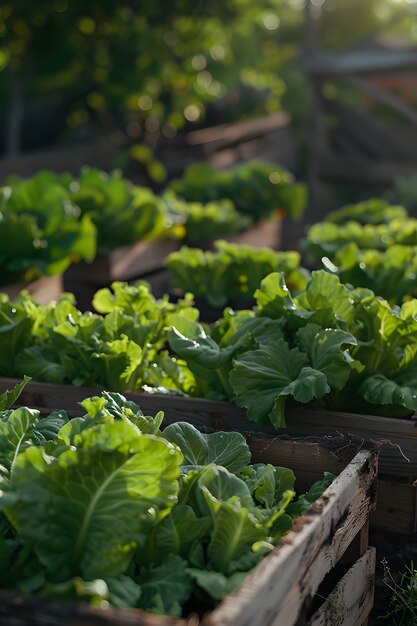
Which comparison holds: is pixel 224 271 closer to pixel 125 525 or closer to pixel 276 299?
pixel 276 299

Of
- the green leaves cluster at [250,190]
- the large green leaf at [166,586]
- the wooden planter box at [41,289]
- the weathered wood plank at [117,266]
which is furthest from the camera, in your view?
the green leaves cluster at [250,190]

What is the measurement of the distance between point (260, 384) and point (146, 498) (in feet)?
2.97

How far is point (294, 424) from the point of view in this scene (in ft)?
9.36

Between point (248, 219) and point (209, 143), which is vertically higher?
point (248, 219)

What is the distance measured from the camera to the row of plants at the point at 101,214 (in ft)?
14.6

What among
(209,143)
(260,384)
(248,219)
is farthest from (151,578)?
(209,143)

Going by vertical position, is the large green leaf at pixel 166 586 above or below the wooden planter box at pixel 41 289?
above

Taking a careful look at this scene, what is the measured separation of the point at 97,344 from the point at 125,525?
3.87 feet

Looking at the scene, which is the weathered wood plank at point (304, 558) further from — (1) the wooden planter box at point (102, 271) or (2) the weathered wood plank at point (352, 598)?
(1) the wooden planter box at point (102, 271)

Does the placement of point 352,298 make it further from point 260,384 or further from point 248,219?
point 248,219

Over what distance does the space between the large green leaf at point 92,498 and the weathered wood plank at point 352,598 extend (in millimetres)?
542

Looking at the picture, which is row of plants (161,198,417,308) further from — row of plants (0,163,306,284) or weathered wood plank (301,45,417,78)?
weathered wood plank (301,45,417,78)

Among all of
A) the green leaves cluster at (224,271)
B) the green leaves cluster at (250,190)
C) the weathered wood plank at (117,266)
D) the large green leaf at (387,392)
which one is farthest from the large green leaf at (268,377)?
the green leaves cluster at (250,190)

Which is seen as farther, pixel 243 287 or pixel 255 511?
pixel 243 287
